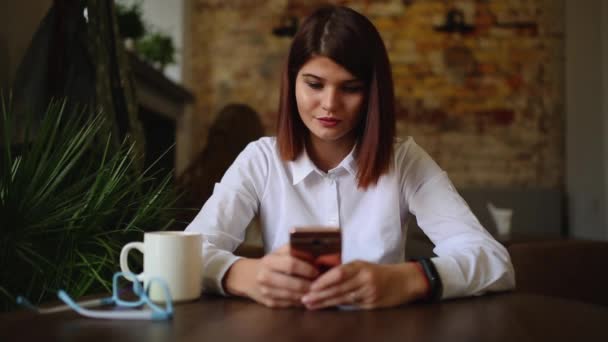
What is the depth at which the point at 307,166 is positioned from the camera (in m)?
1.48

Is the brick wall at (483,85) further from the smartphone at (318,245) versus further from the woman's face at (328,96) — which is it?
the smartphone at (318,245)

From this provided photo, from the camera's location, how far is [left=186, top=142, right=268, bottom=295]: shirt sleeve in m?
1.15

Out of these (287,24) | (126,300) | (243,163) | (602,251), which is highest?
(287,24)

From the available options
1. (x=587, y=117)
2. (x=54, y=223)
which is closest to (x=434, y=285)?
(x=54, y=223)

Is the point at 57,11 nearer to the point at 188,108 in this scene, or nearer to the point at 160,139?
the point at 160,139

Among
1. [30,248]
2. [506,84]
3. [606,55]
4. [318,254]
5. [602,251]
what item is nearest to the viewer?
[318,254]

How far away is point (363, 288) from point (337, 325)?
16 centimetres

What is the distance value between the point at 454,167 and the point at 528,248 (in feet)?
9.57

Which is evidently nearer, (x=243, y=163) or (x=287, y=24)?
(x=243, y=163)

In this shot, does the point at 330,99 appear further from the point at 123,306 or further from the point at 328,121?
the point at 123,306

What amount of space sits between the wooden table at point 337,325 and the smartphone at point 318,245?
9 cm

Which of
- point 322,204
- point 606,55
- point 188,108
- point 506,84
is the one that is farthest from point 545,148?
point 322,204

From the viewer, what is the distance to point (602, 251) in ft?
6.83

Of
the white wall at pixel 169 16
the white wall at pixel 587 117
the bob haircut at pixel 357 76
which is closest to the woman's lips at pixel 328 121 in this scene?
the bob haircut at pixel 357 76
